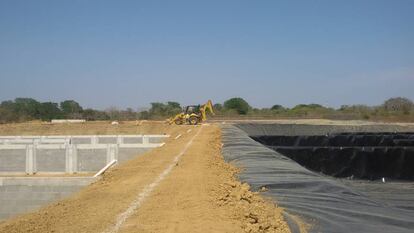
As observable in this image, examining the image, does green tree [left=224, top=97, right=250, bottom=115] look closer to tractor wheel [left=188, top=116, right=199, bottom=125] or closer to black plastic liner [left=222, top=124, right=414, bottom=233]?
tractor wheel [left=188, top=116, right=199, bottom=125]

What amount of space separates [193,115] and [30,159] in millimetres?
21742

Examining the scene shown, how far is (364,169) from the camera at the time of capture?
15.3 m

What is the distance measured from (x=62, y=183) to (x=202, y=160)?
15.3 feet

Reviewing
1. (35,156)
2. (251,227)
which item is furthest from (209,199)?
(35,156)

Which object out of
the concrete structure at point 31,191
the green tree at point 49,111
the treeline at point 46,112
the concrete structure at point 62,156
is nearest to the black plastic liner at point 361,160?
the concrete structure at point 31,191

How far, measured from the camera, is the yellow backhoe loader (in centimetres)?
4416

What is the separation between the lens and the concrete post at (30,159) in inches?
936

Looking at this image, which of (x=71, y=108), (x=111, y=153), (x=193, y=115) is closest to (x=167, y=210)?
(x=111, y=153)

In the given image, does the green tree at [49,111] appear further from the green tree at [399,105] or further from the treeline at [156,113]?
the green tree at [399,105]

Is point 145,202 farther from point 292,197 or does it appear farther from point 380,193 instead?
point 380,193

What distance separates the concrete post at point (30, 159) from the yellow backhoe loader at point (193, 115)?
846 inches

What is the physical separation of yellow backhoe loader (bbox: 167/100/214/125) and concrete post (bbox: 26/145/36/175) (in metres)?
21.5

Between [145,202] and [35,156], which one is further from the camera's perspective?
[35,156]

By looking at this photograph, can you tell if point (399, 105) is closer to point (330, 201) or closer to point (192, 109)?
point (192, 109)
